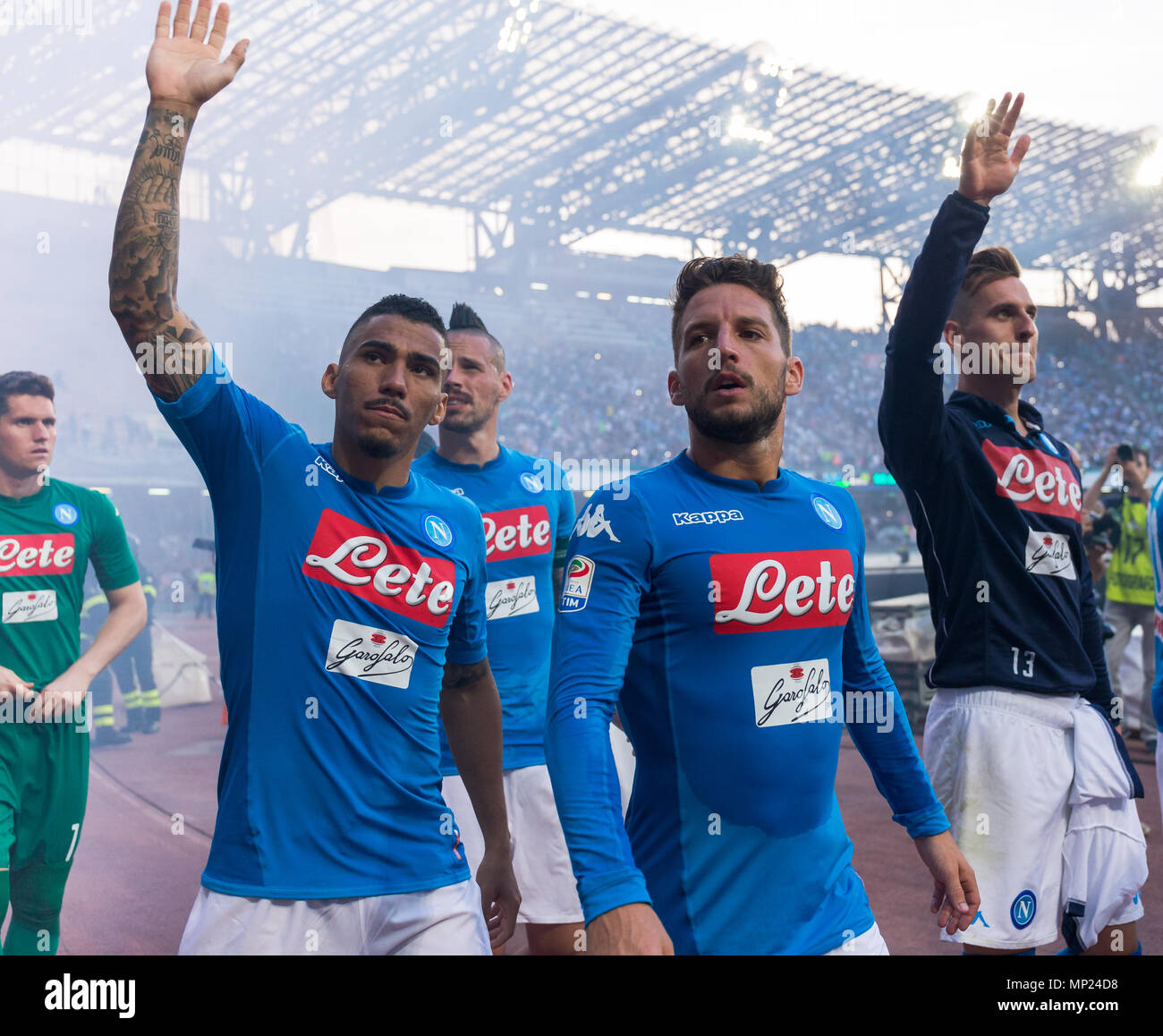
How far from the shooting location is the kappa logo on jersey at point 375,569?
7.64ft

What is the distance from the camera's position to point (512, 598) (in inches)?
156

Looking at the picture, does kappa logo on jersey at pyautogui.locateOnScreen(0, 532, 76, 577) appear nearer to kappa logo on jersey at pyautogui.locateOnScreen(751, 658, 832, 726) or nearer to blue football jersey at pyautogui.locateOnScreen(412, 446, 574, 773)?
blue football jersey at pyautogui.locateOnScreen(412, 446, 574, 773)

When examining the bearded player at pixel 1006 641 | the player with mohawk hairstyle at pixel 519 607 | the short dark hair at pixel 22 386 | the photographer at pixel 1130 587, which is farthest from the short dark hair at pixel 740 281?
the photographer at pixel 1130 587

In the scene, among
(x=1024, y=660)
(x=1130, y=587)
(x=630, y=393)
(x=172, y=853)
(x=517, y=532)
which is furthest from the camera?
(x=630, y=393)

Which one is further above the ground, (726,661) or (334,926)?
(726,661)

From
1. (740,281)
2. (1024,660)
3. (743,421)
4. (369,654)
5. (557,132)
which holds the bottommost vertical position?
(1024,660)

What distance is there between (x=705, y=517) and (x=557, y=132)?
25.8 meters

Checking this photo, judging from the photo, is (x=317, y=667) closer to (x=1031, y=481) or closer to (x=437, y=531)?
(x=437, y=531)

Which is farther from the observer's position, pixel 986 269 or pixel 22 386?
pixel 22 386

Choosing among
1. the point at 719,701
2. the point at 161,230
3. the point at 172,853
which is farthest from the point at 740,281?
the point at 172,853

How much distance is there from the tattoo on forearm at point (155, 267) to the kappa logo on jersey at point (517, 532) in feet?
6.05

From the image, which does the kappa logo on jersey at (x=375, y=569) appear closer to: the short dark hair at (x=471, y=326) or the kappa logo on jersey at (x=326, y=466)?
the kappa logo on jersey at (x=326, y=466)

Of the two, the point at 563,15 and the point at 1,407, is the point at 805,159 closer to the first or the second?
the point at 563,15

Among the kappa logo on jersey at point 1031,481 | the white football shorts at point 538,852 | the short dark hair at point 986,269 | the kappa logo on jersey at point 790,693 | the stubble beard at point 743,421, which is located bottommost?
the white football shorts at point 538,852
